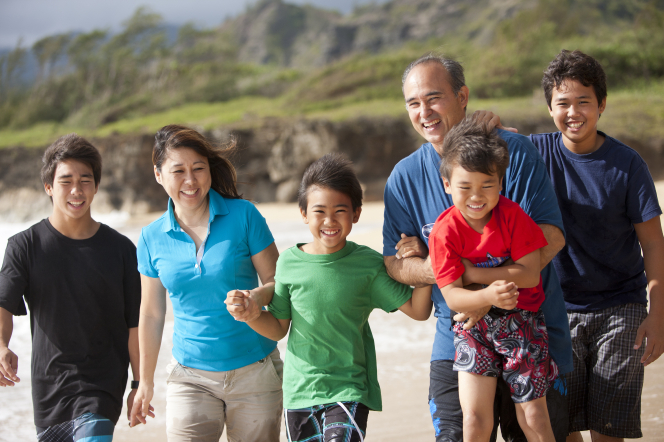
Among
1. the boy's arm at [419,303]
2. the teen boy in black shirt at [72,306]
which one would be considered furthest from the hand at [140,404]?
the boy's arm at [419,303]

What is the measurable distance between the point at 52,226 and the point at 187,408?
1148mm

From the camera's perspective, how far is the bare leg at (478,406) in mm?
2162

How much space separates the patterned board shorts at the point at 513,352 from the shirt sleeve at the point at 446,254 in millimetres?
237

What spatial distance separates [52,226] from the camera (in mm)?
2797

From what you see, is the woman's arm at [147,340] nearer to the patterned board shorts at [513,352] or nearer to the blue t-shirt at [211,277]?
the blue t-shirt at [211,277]

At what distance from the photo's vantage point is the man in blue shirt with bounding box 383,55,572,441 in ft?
7.47

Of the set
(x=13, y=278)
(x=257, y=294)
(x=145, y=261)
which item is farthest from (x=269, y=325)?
(x=13, y=278)

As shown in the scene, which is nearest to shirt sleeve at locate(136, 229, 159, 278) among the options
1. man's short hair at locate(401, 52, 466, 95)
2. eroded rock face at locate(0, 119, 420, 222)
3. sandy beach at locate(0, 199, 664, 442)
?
man's short hair at locate(401, 52, 466, 95)

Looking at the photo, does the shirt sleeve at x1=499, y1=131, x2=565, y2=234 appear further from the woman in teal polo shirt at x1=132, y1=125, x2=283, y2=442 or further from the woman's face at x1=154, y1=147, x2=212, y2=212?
the woman's face at x1=154, y1=147, x2=212, y2=212

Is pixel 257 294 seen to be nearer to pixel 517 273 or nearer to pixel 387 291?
pixel 387 291

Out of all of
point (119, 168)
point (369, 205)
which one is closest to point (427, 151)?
point (369, 205)

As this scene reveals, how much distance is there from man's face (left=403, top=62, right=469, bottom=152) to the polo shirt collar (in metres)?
0.98

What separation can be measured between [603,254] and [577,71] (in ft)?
3.06

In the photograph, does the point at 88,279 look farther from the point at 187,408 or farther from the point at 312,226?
the point at 312,226
